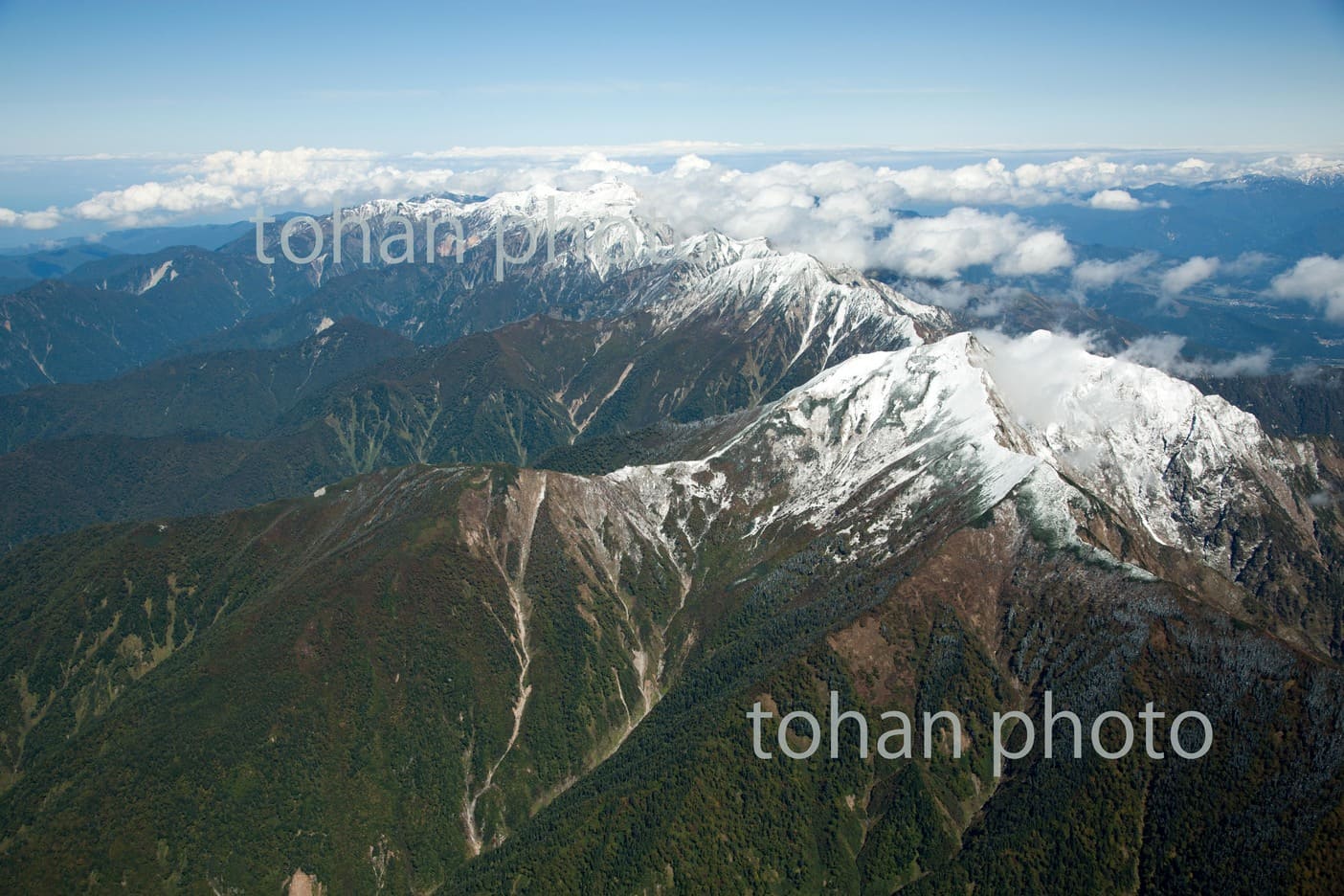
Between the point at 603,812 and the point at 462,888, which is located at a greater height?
the point at 603,812

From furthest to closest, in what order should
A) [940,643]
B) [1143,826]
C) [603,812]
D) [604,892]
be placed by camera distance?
[940,643] < [603,812] < [604,892] < [1143,826]

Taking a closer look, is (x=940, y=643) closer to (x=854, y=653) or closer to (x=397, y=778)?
(x=854, y=653)

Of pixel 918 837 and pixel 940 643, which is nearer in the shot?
pixel 918 837

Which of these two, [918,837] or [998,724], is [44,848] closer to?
[918,837]

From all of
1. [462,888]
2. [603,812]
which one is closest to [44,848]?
[462,888]

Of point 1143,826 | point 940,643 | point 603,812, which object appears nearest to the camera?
point 1143,826

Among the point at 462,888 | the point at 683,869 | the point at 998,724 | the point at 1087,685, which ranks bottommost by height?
the point at 462,888

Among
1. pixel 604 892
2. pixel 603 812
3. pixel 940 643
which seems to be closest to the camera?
pixel 604 892

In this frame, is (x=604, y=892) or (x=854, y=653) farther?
(x=854, y=653)

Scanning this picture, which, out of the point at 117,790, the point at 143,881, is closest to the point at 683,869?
the point at 143,881
